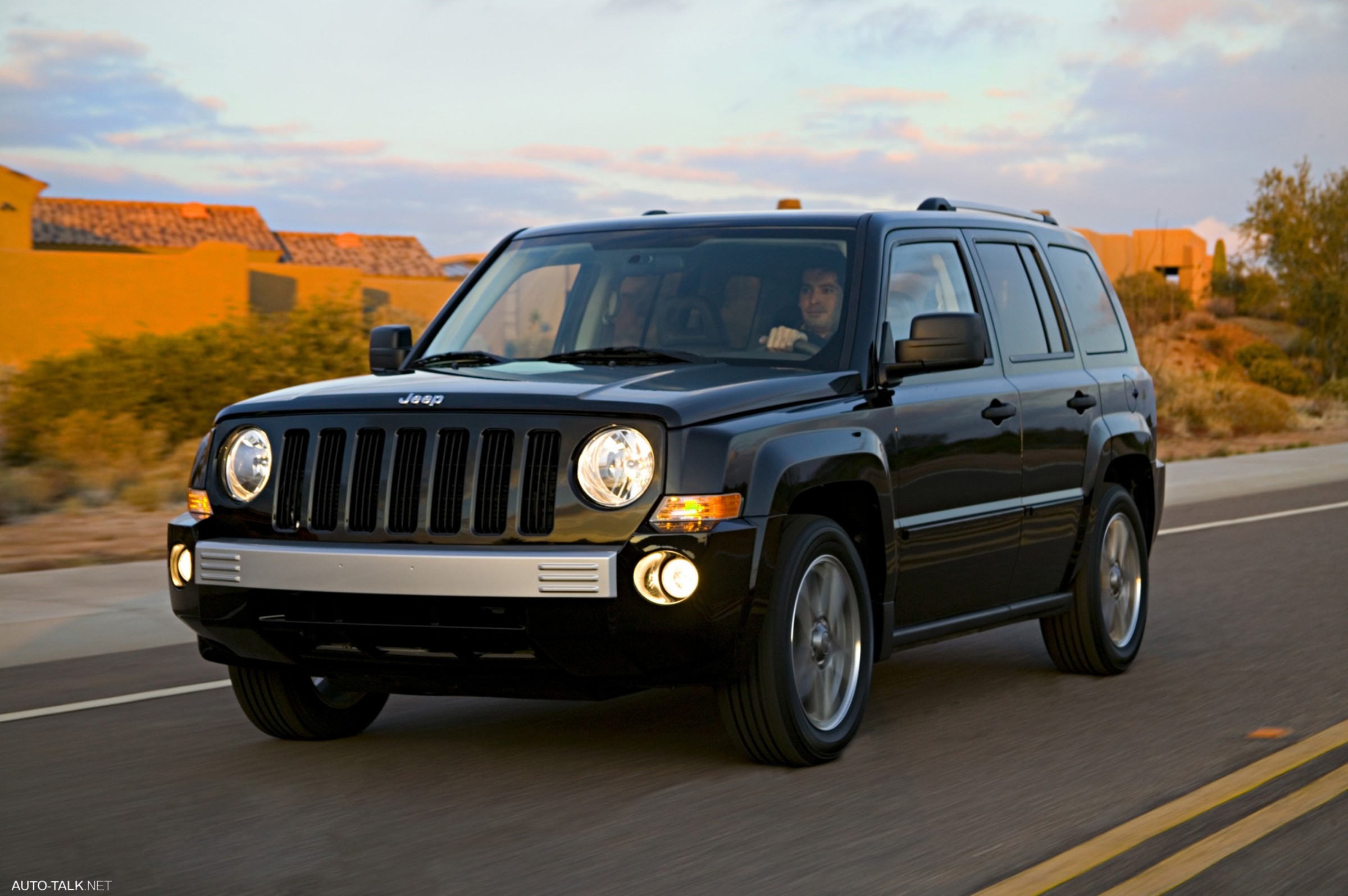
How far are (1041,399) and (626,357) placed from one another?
6.67 ft

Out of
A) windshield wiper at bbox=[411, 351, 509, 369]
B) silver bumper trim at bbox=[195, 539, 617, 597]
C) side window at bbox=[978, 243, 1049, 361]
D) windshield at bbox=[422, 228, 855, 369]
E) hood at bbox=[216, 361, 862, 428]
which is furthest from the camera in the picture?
side window at bbox=[978, 243, 1049, 361]

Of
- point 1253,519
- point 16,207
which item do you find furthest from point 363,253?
point 1253,519

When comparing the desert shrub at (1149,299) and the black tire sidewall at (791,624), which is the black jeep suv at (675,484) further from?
the desert shrub at (1149,299)

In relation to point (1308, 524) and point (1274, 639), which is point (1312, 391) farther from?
point (1274, 639)

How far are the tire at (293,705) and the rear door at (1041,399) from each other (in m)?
2.81

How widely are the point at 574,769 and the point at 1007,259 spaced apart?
323cm

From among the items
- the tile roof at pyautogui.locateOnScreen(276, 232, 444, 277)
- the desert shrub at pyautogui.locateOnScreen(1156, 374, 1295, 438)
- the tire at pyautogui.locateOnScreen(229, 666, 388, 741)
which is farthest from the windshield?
the tile roof at pyautogui.locateOnScreen(276, 232, 444, 277)

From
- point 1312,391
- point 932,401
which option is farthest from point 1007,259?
point 1312,391

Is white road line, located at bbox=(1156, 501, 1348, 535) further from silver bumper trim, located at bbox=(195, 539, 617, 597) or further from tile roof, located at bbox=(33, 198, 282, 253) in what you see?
tile roof, located at bbox=(33, 198, 282, 253)

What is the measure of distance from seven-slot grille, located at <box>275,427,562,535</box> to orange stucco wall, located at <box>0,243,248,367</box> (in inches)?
1102

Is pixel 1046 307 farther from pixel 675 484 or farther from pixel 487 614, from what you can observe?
pixel 487 614

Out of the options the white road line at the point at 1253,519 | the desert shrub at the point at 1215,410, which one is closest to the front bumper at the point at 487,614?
the white road line at the point at 1253,519

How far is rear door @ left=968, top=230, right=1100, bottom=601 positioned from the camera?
7.52 metres

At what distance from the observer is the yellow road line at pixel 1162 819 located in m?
4.70
